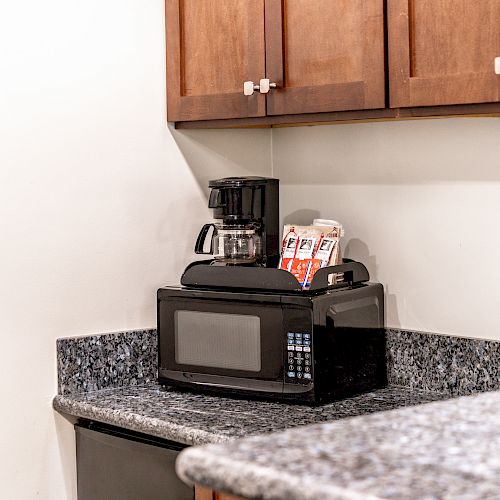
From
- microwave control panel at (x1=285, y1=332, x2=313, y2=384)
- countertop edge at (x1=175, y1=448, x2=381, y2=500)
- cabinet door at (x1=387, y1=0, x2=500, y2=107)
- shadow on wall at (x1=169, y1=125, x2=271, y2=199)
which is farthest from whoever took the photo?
shadow on wall at (x1=169, y1=125, x2=271, y2=199)

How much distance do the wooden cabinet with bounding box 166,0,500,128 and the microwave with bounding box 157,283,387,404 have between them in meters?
0.42

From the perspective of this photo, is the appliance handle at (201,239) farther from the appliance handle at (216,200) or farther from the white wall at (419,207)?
the white wall at (419,207)

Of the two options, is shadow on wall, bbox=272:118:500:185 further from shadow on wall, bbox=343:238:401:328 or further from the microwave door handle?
the microwave door handle

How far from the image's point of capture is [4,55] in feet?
6.92

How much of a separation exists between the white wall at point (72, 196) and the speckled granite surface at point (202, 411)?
14 centimetres

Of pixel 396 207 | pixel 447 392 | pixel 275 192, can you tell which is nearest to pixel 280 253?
pixel 275 192

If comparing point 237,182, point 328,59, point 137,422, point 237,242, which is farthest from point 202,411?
point 328,59

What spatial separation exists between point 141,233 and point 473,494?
1810 millimetres

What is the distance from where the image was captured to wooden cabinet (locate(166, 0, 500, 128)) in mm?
1801

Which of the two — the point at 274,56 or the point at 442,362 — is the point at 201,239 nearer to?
the point at 274,56

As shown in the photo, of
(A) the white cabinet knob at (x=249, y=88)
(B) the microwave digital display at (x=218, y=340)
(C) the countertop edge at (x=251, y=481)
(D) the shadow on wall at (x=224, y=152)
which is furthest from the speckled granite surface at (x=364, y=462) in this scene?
(D) the shadow on wall at (x=224, y=152)

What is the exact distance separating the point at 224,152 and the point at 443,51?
842 millimetres

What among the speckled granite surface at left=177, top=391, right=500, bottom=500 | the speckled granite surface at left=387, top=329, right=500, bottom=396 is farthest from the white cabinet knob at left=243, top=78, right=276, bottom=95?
the speckled granite surface at left=177, top=391, right=500, bottom=500

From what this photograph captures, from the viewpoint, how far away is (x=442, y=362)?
214 cm
